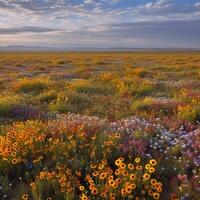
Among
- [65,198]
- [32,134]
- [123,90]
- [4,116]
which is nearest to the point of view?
[65,198]

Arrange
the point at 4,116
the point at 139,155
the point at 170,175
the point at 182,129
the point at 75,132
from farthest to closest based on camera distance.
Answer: the point at 4,116 → the point at 182,129 → the point at 75,132 → the point at 139,155 → the point at 170,175

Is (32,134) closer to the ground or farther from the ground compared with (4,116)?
farther from the ground

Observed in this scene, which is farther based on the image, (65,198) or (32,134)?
(32,134)

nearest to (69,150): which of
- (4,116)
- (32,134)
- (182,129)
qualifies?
(32,134)

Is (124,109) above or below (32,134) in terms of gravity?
below

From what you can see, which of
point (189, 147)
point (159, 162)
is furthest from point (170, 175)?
point (189, 147)

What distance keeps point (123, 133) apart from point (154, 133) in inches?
24.0

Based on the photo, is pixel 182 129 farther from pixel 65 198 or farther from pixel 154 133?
pixel 65 198

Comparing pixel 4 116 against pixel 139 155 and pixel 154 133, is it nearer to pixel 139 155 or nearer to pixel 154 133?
pixel 154 133

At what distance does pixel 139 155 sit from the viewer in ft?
21.2

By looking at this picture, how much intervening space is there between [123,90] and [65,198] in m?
11.3

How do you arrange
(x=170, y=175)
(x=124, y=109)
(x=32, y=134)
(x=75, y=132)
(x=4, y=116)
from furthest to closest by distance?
1. (x=124, y=109)
2. (x=4, y=116)
3. (x=75, y=132)
4. (x=32, y=134)
5. (x=170, y=175)

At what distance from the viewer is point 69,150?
6.54 meters

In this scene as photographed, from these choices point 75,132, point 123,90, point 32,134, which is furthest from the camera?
point 123,90
